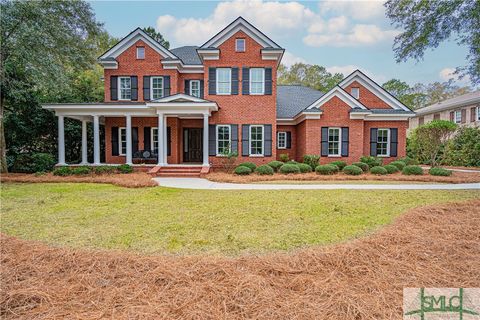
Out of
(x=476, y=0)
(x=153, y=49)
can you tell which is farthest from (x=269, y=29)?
(x=476, y=0)

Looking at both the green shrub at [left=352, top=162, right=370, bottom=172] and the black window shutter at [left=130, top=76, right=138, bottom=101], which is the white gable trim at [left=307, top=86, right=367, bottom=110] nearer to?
the green shrub at [left=352, top=162, right=370, bottom=172]

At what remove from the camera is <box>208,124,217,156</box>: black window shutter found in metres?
16.4

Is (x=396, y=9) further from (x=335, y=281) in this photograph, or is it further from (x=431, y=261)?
(x=335, y=281)

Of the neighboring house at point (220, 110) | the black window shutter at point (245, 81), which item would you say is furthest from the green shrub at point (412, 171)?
the black window shutter at point (245, 81)

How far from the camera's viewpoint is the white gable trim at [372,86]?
1830cm

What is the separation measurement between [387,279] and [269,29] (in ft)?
72.8

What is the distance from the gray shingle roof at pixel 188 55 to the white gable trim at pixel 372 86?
9.91 metres

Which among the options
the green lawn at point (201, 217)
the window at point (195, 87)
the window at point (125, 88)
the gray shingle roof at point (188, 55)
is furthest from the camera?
the gray shingle roof at point (188, 55)

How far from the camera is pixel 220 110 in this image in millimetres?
16328

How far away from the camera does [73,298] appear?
2812 millimetres

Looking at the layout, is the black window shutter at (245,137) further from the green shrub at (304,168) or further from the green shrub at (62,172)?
the green shrub at (62,172)

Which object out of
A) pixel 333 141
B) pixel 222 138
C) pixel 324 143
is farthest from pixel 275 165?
pixel 333 141

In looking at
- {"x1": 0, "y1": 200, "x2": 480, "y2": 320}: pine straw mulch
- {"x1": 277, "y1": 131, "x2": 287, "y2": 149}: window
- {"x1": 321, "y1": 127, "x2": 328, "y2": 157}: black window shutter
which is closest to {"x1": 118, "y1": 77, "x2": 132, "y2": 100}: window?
{"x1": 277, "y1": 131, "x2": 287, "y2": 149}: window

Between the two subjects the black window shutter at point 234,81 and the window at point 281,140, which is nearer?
the black window shutter at point 234,81
